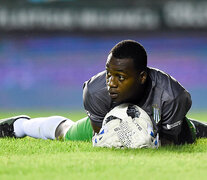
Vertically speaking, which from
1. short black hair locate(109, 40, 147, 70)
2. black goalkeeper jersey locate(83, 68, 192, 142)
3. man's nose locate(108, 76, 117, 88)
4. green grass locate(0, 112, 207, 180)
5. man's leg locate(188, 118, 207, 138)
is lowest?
man's leg locate(188, 118, 207, 138)

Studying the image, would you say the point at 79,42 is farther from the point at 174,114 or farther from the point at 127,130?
the point at 127,130

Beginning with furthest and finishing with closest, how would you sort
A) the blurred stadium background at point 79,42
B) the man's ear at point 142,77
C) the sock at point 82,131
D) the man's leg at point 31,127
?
1. the blurred stadium background at point 79,42
2. the man's leg at point 31,127
3. the sock at point 82,131
4. the man's ear at point 142,77

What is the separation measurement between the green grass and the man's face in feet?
1.67

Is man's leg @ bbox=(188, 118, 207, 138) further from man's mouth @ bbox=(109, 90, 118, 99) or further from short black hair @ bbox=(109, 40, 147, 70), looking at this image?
man's mouth @ bbox=(109, 90, 118, 99)

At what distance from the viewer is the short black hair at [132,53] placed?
4.70 m

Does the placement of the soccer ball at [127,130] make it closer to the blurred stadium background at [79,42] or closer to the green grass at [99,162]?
the green grass at [99,162]

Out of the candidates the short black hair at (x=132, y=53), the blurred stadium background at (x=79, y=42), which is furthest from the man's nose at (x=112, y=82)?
the blurred stadium background at (x=79, y=42)

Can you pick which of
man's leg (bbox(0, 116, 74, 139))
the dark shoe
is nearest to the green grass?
man's leg (bbox(0, 116, 74, 139))

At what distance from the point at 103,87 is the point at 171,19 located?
31.4 feet

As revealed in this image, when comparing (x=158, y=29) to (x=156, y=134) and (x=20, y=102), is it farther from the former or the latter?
(x=156, y=134)

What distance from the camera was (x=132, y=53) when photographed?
15.6 ft

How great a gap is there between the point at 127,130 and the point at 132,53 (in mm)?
698

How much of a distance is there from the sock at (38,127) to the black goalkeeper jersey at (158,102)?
3.48 ft

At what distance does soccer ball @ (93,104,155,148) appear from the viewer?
4723mm
